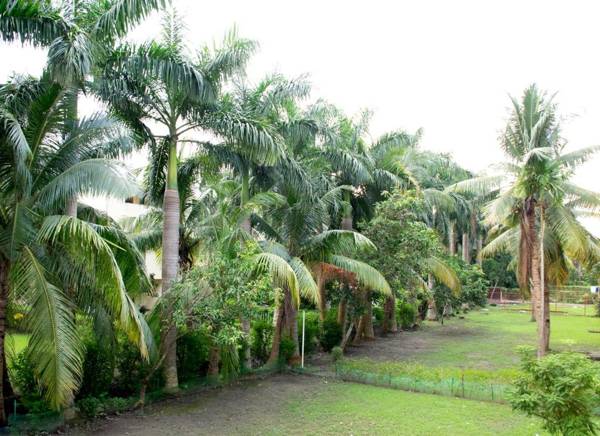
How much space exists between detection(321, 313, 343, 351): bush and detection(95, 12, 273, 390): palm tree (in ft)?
26.4

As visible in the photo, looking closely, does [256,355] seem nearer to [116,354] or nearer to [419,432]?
[116,354]

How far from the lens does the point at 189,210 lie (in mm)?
17141

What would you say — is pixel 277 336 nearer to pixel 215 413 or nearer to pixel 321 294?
pixel 321 294

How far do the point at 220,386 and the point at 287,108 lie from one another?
26.1ft

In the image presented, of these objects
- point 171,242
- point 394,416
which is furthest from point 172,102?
point 394,416

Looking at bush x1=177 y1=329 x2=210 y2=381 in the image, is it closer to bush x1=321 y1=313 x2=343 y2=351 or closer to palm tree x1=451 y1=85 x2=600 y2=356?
bush x1=321 y1=313 x2=343 y2=351

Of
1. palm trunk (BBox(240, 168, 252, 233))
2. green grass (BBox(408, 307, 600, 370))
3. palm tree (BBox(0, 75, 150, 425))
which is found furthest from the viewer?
green grass (BBox(408, 307, 600, 370))

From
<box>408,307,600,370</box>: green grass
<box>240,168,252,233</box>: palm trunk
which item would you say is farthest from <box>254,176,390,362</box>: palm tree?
<box>408,307,600,370</box>: green grass

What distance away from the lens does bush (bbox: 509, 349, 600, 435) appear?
6.41 m

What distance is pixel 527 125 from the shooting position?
53.9ft

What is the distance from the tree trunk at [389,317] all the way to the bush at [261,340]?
399 inches

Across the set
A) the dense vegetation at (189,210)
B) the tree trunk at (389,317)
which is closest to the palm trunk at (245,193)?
the dense vegetation at (189,210)

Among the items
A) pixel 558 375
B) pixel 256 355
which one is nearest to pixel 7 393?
pixel 256 355

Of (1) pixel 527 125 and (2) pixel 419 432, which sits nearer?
(2) pixel 419 432
